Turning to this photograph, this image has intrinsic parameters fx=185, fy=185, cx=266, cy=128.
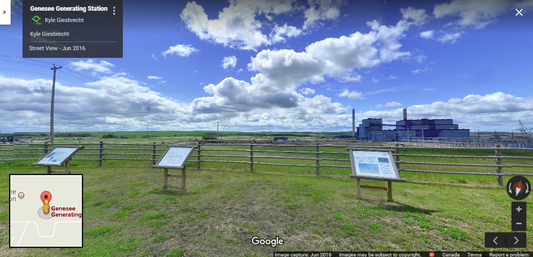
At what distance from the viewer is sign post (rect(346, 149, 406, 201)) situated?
465 cm

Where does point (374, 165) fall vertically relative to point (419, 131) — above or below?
below

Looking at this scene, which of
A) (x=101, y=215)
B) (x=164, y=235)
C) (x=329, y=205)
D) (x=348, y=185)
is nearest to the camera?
(x=164, y=235)

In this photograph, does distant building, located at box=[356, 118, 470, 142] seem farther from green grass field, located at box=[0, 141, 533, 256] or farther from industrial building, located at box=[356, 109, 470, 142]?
green grass field, located at box=[0, 141, 533, 256]

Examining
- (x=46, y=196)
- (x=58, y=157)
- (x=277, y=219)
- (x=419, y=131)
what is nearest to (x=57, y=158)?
(x=58, y=157)

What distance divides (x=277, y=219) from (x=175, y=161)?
3.99 metres

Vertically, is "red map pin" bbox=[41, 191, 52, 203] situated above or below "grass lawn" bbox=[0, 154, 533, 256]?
above

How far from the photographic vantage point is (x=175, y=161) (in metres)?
6.05

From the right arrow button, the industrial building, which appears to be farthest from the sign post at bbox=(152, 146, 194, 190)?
the industrial building

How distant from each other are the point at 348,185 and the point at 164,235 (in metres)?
5.70

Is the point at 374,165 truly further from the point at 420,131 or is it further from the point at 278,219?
the point at 420,131

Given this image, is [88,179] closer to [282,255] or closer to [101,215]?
[101,215]

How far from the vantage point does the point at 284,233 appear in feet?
10.7

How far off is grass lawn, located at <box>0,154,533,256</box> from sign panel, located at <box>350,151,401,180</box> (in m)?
0.73

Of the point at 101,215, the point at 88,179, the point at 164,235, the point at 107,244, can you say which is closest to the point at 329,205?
the point at 164,235
